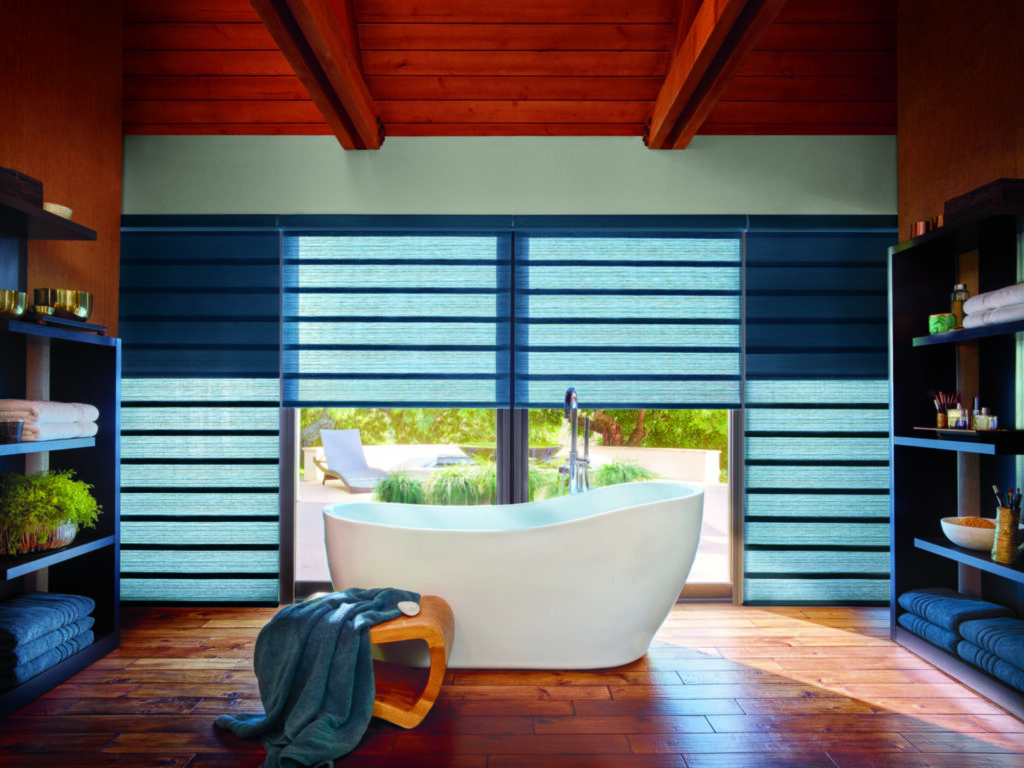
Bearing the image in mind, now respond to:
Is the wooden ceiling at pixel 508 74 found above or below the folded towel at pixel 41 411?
above

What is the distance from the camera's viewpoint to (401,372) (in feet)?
11.8

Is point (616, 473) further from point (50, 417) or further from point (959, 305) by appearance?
point (50, 417)

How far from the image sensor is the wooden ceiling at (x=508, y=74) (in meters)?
3.18

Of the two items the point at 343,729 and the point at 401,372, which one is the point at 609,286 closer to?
the point at 401,372

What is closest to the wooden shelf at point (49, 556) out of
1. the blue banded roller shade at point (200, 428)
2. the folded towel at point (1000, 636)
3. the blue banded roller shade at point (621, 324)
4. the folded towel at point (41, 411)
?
the folded towel at point (41, 411)

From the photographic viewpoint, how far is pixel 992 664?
7.98 feet

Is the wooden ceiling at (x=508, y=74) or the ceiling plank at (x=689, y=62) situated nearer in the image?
the ceiling plank at (x=689, y=62)

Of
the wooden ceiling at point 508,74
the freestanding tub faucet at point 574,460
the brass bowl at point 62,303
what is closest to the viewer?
the brass bowl at point 62,303

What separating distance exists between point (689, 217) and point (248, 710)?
3.09m

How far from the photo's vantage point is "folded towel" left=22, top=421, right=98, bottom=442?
245cm

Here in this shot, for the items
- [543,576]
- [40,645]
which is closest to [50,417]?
[40,645]

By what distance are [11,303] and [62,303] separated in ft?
0.92

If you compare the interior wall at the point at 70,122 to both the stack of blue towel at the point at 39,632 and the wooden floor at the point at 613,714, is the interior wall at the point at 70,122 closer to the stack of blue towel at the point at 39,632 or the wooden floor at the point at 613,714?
the stack of blue towel at the point at 39,632

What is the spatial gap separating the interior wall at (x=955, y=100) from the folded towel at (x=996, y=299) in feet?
1.79
